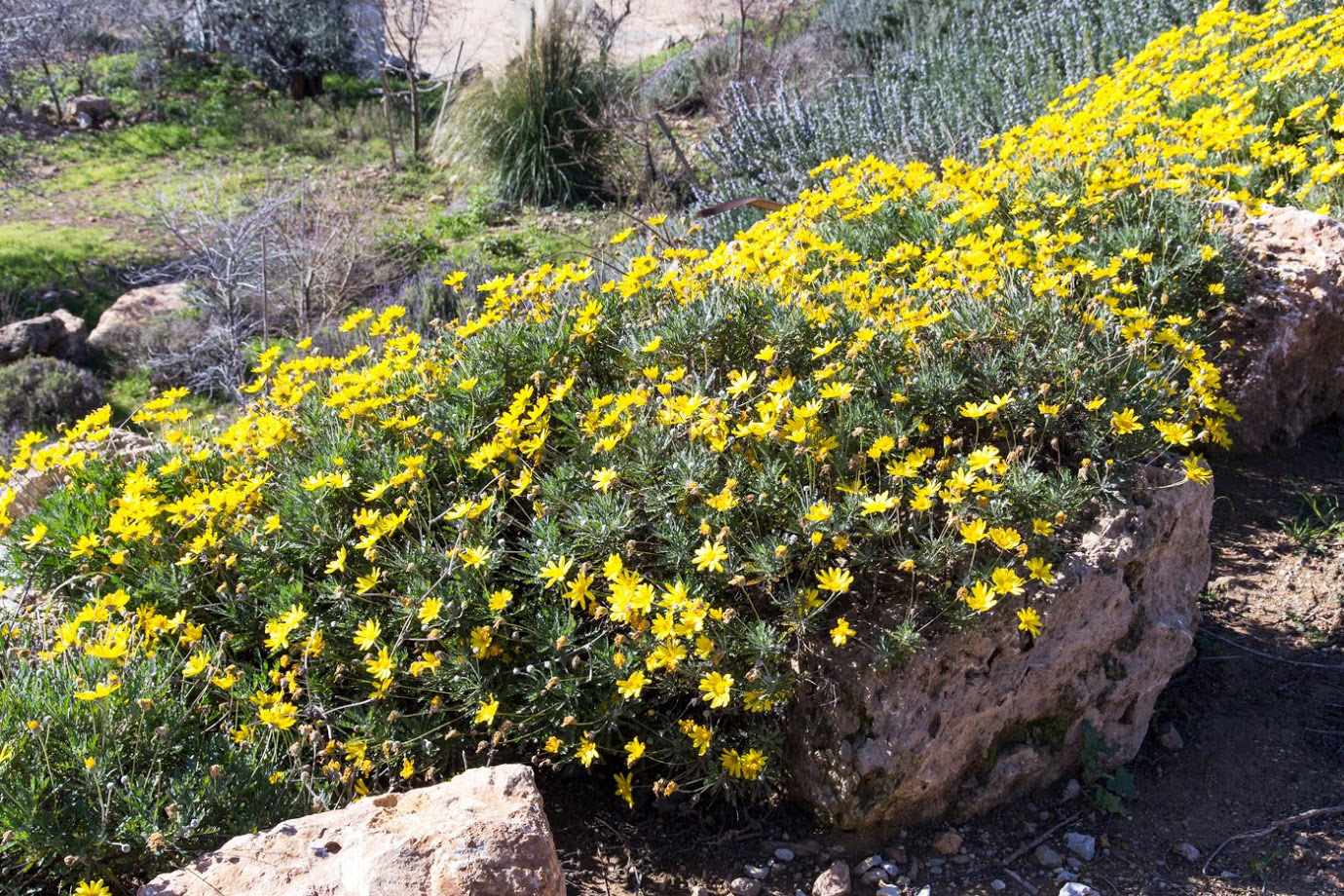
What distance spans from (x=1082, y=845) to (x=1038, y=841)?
→ 10cm

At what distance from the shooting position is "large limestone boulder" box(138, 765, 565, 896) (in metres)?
1.96

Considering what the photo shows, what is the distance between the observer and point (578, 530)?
2.61 m

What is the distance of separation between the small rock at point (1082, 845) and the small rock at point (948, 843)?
0.93 ft

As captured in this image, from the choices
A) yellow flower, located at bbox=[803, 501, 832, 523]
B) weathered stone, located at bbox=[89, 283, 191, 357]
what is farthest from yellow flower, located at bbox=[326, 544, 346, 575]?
weathered stone, located at bbox=[89, 283, 191, 357]

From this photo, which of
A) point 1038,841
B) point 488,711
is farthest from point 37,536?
point 1038,841

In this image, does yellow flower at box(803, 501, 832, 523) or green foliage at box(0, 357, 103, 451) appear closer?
yellow flower at box(803, 501, 832, 523)

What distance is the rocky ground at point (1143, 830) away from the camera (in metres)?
2.55

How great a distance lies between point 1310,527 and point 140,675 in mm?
3663

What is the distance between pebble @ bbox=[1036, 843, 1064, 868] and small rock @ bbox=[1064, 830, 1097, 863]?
0.15ft

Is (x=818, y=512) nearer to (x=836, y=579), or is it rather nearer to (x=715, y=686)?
(x=836, y=579)

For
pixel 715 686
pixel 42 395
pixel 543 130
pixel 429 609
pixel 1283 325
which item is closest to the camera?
pixel 715 686

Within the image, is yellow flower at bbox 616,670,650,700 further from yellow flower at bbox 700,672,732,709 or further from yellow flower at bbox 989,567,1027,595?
yellow flower at bbox 989,567,1027,595

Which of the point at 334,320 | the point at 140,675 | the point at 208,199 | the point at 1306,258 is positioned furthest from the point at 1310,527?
the point at 208,199

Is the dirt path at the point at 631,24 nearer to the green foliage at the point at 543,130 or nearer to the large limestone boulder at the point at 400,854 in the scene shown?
the green foliage at the point at 543,130
